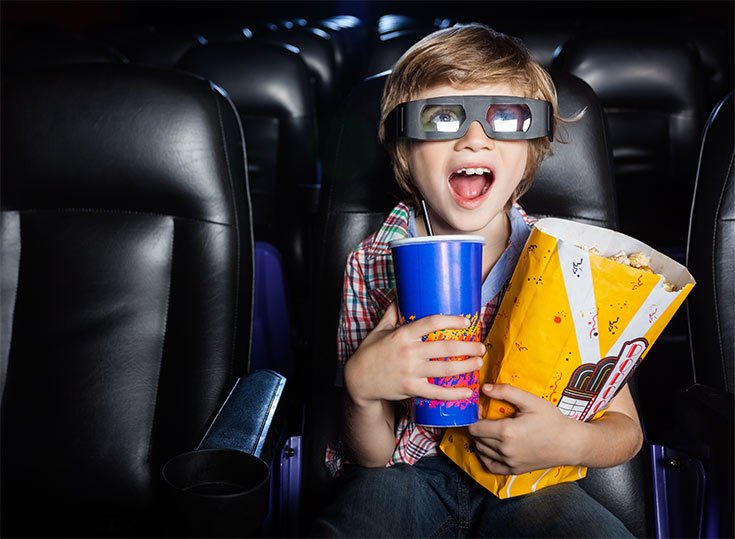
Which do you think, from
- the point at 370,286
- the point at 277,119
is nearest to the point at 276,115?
the point at 277,119

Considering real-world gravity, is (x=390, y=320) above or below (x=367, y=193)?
below

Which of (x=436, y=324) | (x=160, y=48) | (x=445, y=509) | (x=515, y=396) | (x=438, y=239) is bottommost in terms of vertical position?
(x=445, y=509)

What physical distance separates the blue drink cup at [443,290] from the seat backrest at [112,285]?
46 centimetres

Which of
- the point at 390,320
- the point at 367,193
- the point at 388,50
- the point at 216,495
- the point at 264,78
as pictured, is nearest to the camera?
the point at 216,495

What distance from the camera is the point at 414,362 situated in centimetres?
84

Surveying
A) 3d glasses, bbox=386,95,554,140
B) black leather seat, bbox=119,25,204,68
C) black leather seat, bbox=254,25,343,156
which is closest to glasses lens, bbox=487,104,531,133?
3d glasses, bbox=386,95,554,140

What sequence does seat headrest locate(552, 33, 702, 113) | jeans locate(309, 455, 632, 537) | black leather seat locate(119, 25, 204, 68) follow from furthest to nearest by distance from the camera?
1. black leather seat locate(119, 25, 204, 68)
2. seat headrest locate(552, 33, 702, 113)
3. jeans locate(309, 455, 632, 537)

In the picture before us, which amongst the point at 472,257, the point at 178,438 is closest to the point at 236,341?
the point at 178,438

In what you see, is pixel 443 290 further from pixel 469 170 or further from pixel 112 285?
pixel 112 285

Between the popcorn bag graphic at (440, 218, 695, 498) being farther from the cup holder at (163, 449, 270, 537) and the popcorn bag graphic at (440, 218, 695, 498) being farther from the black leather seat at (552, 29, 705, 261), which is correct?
the black leather seat at (552, 29, 705, 261)

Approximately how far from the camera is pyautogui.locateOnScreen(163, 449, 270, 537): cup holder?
723mm

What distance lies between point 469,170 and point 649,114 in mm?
1356

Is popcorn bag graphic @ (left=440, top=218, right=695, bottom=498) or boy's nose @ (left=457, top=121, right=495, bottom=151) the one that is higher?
boy's nose @ (left=457, top=121, right=495, bottom=151)

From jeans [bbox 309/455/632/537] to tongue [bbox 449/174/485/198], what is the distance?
0.46 meters
